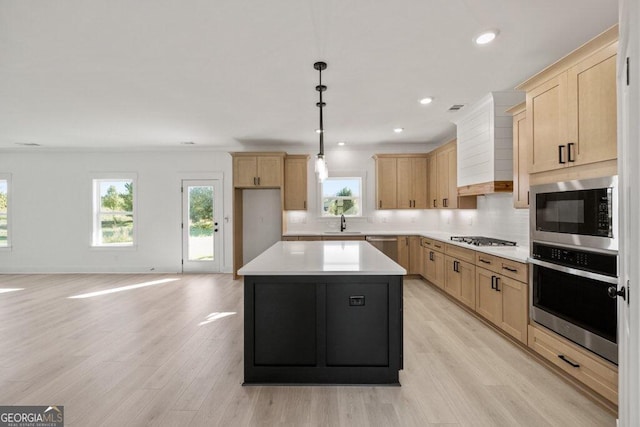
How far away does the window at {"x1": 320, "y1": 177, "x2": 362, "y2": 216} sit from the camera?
6.54 metres

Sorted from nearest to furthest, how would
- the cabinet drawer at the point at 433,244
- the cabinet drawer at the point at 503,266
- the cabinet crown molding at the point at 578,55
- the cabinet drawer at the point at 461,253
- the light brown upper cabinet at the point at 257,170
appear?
the cabinet crown molding at the point at 578,55, the cabinet drawer at the point at 503,266, the cabinet drawer at the point at 461,253, the cabinet drawer at the point at 433,244, the light brown upper cabinet at the point at 257,170

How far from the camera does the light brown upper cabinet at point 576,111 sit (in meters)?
1.99

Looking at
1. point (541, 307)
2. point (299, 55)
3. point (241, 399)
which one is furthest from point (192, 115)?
point (541, 307)

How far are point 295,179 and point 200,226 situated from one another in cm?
229

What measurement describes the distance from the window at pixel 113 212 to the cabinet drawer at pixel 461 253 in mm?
6233

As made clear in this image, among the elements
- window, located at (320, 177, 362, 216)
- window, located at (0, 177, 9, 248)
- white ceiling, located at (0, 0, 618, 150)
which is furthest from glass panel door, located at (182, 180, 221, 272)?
window, located at (0, 177, 9, 248)

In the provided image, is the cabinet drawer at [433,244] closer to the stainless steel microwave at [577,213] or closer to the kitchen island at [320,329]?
the stainless steel microwave at [577,213]

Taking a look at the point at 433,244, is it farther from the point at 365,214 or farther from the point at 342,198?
the point at 342,198

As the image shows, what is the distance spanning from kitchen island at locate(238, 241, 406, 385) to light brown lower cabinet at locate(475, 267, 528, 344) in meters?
1.31

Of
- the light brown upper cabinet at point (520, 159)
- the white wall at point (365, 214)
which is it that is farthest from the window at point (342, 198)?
the light brown upper cabinet at point (520, 159)

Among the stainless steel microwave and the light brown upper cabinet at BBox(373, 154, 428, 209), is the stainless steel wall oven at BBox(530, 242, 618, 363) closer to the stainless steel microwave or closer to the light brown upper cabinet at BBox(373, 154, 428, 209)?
the stainless steel microwave

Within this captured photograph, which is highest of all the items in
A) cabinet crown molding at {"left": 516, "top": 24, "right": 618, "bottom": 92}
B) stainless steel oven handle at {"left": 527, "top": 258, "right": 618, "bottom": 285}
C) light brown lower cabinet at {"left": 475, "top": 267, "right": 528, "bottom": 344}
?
cabinet crown molding at {"left": 516, "top": 24, "right": 618, "bottom": 92}

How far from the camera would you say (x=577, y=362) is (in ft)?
7.37

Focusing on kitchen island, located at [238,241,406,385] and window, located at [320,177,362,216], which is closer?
kitchen island, located at [238,241,406,385]
